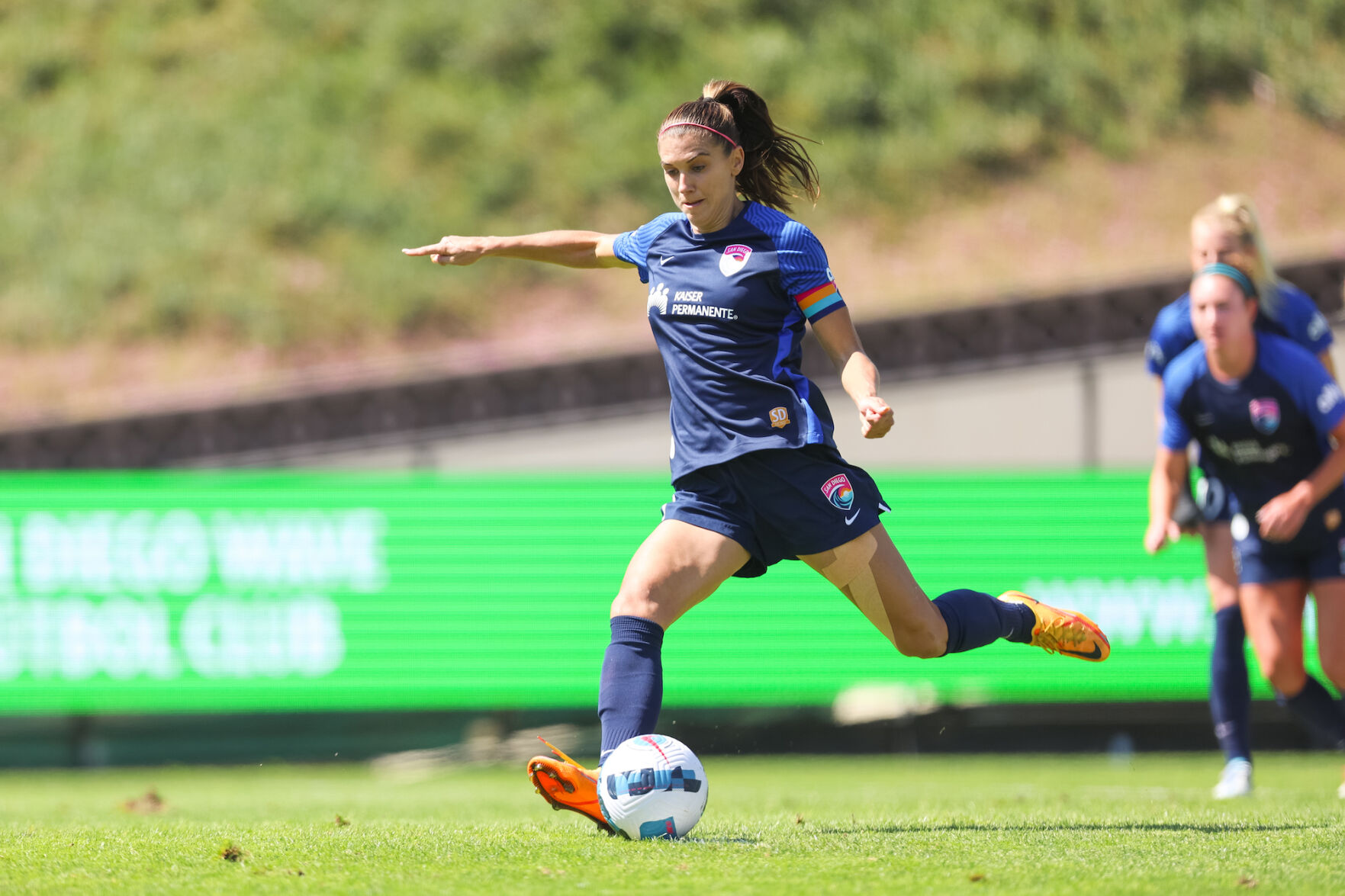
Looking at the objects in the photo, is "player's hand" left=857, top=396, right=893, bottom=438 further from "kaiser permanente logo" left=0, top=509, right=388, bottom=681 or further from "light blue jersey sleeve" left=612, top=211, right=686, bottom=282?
"kaiser permanente logo" left=0, top=509, right=388, bottom=681

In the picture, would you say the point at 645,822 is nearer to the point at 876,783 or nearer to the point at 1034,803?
the point at 1034,803

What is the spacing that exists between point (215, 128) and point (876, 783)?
79.2 feet

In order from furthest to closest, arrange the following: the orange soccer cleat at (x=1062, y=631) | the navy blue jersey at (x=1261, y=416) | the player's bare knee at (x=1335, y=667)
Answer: the player's bare knee at (x=1335, y=667) → the navy blue jersey at (x=1261, y=416) → the orange soccer cleat at (x=1062, y=631)

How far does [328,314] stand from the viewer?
89.4ft

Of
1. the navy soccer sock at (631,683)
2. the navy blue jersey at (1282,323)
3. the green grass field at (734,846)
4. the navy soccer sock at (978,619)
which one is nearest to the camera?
the green grass field at (734,846)

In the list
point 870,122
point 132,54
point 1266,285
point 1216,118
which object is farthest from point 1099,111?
point 1266,285

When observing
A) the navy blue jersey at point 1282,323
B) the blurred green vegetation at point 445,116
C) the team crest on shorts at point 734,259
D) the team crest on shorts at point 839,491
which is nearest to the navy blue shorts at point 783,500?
the team crest on shorts at point 839,491

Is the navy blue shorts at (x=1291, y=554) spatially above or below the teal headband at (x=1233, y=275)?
below

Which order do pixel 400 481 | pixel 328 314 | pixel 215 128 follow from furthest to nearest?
pixel 215 128 < pixel 328 314 < pixel 400 481

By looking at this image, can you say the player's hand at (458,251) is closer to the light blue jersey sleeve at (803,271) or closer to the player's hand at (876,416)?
the light blue jersey sleeve at (803,271)

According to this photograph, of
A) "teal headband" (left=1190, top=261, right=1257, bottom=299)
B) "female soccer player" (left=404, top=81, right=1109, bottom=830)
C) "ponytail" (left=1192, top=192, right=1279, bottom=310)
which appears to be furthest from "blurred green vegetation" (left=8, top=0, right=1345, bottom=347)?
"female soccer player" (left=404, top=81, right=1109, bottom=830)

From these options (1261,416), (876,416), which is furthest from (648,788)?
(1261,416)

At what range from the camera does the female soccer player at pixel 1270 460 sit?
6.20m

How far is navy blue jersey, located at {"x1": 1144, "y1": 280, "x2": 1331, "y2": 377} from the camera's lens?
6449mm
